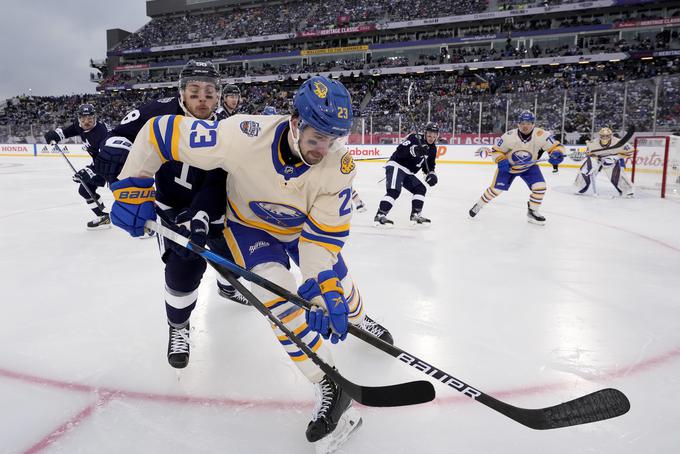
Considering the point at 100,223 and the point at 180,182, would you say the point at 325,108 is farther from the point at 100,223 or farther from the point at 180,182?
the point at 100,223

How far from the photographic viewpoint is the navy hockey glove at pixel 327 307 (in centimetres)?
139

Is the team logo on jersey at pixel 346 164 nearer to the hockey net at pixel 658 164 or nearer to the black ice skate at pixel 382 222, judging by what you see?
the black ice skate at pixel 382 222

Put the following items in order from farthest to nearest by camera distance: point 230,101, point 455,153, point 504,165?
point 455,153 < point 504,165 < point 230,101

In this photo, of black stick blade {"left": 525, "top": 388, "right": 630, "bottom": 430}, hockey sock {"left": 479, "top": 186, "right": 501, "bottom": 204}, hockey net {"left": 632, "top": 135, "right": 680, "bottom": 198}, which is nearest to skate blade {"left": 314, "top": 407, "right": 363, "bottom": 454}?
black stick blade {"left": 525, "top": 388, "right": 630, "bottom": 430}

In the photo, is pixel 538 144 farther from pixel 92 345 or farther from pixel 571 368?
pixel 92 345

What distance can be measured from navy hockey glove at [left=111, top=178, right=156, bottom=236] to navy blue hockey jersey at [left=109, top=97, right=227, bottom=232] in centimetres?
15

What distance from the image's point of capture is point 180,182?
5.98ft

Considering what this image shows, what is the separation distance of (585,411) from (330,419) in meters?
0.80

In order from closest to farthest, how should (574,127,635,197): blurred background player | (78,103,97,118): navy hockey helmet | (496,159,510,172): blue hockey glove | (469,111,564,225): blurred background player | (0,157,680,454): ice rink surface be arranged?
1. (0,157,680,454): ice rink surface
2. (78,103,97,118): navy hockey helmet
3. (469,111,564,225): blurred background player
4. (496,159,510,172): blue hockey glove
5. (574,127,635,197): blurred background player

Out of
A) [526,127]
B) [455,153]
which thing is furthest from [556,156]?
[455,153]

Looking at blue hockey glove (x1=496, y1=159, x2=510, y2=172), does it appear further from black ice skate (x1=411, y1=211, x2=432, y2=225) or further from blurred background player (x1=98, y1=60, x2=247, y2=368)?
blurred background player (x1=98, y1=60, x2=247, y2=368)

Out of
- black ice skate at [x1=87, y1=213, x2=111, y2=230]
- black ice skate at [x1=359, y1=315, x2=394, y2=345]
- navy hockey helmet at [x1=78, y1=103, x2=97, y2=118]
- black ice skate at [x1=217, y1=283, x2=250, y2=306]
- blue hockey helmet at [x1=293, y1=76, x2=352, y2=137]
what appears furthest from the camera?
black ice skate at [x1=87, y1=213, x2=111, y2=230]

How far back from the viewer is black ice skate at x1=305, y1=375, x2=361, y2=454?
1.43 metres

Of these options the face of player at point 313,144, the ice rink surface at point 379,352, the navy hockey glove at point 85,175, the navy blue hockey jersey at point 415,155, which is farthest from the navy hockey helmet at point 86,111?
the face of player at point 313,144
